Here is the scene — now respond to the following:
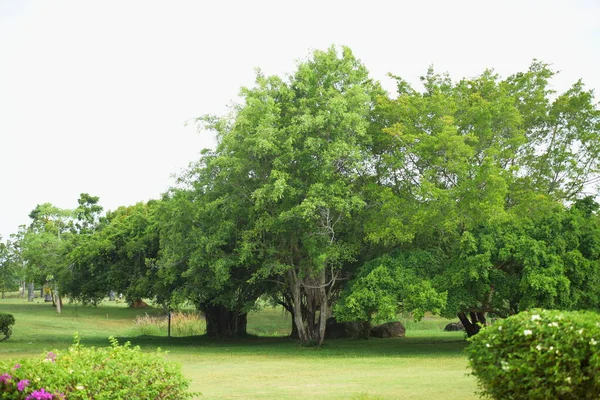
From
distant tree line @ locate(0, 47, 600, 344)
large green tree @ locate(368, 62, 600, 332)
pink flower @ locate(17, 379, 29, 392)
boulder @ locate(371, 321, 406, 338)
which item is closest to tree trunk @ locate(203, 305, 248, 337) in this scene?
distant tree line @ locate(0, 47, 600, 344)

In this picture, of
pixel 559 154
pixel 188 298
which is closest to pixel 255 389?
pixel 188 298

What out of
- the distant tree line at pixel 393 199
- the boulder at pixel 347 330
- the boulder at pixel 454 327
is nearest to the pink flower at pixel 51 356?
the distant tree line at pixel 393 199

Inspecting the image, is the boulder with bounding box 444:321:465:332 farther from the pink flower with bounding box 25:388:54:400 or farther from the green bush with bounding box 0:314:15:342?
the pink flower with bounding box 25:388:54:400

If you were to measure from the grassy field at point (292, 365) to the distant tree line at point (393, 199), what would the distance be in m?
1.99

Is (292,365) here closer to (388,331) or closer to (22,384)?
(22,384)

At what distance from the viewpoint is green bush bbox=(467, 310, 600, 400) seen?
7793mm

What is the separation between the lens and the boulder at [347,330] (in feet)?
115

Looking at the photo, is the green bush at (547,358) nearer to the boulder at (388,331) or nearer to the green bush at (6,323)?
the green bush at (6,323)

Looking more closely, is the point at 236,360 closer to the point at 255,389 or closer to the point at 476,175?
the point at 255,389

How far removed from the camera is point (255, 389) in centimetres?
1352

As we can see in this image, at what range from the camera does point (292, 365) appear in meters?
19.8

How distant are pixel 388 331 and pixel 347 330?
2.44 m

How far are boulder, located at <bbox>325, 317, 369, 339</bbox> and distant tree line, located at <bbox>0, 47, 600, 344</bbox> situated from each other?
586 cm

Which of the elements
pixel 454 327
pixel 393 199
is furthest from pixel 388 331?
pixel 393 199
